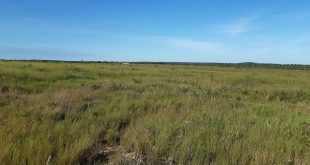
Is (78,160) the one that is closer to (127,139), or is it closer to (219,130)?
(127,139)

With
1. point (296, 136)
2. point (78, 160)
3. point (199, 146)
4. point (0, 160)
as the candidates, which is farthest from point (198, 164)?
point (296, 136)

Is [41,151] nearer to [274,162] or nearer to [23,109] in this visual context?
[274,162]

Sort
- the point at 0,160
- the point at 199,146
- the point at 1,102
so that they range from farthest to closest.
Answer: the point at 1,102
the point at 199,146
the point at 0,160

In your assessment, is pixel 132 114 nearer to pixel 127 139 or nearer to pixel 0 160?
pixel 127 139

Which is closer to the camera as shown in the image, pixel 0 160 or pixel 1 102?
pixel 0 160

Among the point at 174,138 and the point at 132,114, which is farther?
the point at 132,114

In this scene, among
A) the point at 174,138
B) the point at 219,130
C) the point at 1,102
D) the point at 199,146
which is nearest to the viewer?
the point at 199,146

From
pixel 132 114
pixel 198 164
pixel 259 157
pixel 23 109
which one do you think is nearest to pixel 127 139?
pixel 198 164

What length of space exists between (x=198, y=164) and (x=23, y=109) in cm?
570

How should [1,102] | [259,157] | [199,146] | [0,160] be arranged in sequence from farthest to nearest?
[1,102]
[199,146]
[259,157]
[0,160]

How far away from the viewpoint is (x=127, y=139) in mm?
6500

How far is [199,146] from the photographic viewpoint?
18.7 ft

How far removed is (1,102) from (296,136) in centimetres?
796

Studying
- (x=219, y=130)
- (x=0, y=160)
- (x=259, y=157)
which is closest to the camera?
(x=0, y=160)
